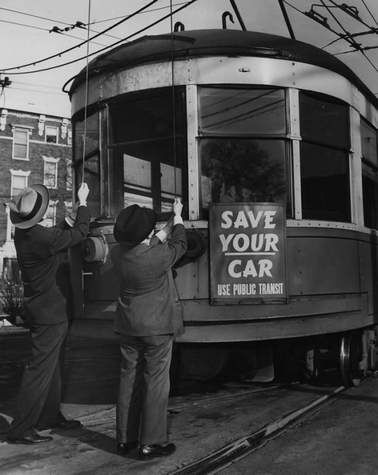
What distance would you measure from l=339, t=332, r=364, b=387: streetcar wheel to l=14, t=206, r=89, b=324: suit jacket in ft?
9.06

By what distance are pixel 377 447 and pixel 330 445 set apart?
316mm

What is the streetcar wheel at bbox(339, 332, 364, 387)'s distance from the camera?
5.64 meters

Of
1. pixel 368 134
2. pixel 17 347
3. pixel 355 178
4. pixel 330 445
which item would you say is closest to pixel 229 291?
pixel 330 445

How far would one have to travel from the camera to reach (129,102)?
522 centimetres

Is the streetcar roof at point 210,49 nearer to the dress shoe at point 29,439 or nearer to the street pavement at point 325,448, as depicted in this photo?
the street pavement at point 325,448

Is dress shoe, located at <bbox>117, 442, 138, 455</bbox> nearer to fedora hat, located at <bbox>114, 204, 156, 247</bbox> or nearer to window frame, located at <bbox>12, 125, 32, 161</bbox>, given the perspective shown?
fedora hat, located at <bbox>114, 204, 156, 247</bbox>

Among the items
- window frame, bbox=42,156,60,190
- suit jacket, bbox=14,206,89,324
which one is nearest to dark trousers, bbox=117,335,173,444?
suit jacket, bbox=14,206,89,324

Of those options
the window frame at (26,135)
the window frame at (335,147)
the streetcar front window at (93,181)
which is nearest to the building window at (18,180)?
the window frame at (26,135)

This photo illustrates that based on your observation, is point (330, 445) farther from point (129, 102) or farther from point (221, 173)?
point (129, 102)

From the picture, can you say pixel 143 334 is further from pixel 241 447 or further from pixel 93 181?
pixel 93 181

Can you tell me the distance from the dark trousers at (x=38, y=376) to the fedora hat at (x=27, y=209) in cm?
79

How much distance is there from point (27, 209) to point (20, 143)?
99.7 feet

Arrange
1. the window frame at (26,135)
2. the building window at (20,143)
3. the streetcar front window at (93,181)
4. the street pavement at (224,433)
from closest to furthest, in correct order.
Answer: the street pavement at (224,433) → the streetcar front window at (93,181) → the window frame at (26,135) → the building window at (20,143)

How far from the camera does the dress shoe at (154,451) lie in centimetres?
374
